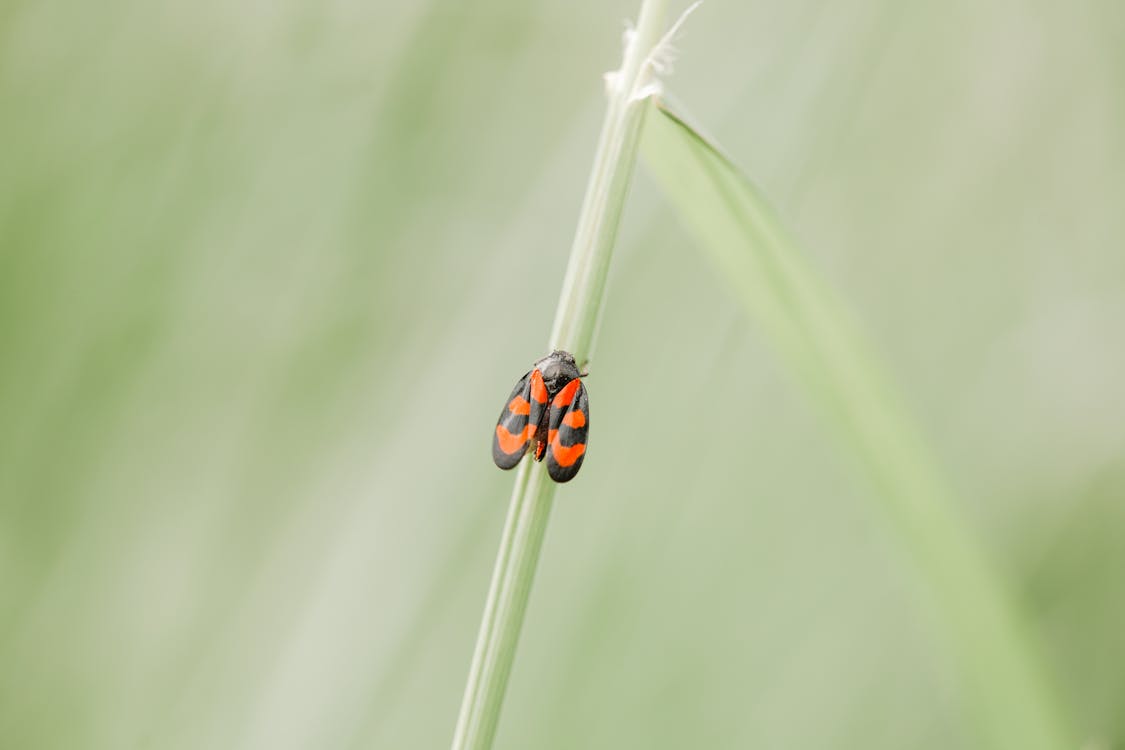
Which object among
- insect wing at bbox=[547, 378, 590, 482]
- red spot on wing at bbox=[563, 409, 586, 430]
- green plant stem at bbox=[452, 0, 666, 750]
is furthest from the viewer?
red spot on wing at bbox=[563, 409, 586, 430]

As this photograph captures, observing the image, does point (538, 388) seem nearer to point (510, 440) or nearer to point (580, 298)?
point (510, 440)

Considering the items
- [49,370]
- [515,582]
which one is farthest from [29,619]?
[515,582]

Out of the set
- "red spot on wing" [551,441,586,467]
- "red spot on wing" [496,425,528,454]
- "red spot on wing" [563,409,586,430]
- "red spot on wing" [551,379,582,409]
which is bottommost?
"red spot on wing" [551,441,586,467]

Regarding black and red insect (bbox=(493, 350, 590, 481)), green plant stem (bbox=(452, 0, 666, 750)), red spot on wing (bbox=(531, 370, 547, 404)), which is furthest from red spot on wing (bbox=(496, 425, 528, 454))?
green plant stem (bbox=(452, 0, 666, 750))

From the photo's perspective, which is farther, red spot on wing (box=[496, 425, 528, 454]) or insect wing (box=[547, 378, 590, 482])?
red spot on wing (box=[496, 425, 528, 454])

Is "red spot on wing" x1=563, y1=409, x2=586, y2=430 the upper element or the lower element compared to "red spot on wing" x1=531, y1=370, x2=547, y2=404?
lower

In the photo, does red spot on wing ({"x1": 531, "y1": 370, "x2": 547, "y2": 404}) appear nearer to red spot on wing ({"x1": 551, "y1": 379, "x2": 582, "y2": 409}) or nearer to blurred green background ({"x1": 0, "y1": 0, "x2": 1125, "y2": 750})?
red spot on wing ({"x1": 551, "y1": 379, "x2": 582, "y2": 409})

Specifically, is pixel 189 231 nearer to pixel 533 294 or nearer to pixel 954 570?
pixel 533 294
